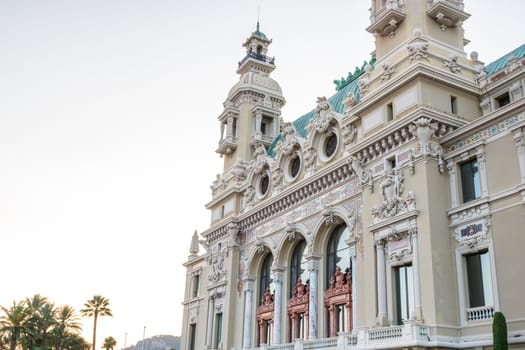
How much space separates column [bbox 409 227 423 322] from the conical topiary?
4455 mm

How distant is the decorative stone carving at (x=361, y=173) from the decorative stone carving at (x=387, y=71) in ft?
15.5

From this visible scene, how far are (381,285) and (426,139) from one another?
7479 millimetres

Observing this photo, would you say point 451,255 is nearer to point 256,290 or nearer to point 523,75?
point 523,75

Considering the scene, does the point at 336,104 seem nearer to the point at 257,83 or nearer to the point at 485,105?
the point at 257,83

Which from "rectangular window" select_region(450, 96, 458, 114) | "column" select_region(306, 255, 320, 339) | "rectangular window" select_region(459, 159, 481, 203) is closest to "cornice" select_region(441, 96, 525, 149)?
"rectangular window" select_region(459, 159, 481, 203)

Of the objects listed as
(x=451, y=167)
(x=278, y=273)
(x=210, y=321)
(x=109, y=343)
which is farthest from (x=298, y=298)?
(x=109, y=343)

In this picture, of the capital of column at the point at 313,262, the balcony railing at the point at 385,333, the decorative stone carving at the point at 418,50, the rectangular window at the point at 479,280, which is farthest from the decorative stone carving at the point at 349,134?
the balcony railing at the point at 385,333

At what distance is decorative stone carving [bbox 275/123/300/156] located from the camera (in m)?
43.3

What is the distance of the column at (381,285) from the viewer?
98.1 feet

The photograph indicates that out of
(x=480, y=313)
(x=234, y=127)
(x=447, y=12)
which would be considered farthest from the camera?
(x=234, y=127)

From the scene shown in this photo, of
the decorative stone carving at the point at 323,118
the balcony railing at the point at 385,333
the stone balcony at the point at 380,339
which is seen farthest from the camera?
the decorative stone carving at the point at 323,118

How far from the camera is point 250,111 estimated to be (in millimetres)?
53438

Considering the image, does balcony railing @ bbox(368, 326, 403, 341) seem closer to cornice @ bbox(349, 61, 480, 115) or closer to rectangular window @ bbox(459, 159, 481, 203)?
rectangular window @ bbox(459, 159, 481, 203)

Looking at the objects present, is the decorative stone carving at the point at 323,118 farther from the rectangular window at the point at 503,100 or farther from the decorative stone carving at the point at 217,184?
the decorative stone carving at the point at 217,184
